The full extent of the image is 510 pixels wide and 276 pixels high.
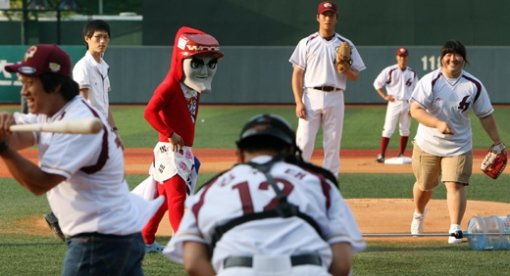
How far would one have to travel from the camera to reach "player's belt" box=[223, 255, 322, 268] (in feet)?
13.5

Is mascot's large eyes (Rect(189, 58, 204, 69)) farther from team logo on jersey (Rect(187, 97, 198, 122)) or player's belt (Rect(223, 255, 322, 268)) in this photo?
player's belt (Rect(223, 255, 322, 268))

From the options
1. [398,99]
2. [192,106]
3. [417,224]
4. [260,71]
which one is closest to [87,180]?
[192,106]

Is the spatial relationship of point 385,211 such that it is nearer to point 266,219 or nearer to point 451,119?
point 451,119

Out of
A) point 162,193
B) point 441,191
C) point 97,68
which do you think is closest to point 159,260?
point 162,193

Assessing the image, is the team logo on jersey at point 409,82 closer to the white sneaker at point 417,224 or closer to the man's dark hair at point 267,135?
the white sneaker at point 417,224

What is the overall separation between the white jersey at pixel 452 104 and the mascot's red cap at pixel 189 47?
7.31 ft

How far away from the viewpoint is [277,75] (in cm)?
3181

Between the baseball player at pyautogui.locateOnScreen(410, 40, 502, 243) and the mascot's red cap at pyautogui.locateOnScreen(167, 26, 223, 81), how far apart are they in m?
2.25

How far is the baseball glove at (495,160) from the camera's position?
10.5 m

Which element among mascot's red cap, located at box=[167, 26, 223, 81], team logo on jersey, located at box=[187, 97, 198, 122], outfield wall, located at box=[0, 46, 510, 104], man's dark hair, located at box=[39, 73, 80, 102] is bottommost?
outfield wall, located at box=[0, 46, 510, 104]

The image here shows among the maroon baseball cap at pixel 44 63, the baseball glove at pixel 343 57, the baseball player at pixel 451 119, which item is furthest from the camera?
the baseball glove at pixel 343 57

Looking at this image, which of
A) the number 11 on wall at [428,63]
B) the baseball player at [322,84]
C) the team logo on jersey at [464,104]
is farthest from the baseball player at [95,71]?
the number 11 on wall at [428,63]

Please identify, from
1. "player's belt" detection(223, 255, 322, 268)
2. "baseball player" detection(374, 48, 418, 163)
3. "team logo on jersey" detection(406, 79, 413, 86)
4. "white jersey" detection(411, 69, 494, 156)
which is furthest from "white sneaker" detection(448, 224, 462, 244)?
"team logo on jersey" detection(406, 79, 413, 86)

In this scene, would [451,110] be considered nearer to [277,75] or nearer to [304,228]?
[304,228]
